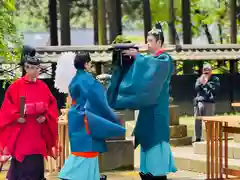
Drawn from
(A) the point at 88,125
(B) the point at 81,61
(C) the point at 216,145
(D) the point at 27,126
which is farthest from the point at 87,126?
(C) the point at 216,145

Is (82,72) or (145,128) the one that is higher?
(82,72)

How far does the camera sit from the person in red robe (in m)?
8.45

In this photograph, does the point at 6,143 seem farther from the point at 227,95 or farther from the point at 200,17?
the point at 200,17

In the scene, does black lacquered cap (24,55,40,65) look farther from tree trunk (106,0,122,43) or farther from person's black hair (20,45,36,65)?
tree trunk (106,0,122,43)

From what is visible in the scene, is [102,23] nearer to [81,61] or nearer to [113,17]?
[113,17]

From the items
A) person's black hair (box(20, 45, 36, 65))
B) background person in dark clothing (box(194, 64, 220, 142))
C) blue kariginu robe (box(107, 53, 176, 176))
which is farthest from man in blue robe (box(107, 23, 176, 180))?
background person in dark clothing (box(194, 64, 220, 142))

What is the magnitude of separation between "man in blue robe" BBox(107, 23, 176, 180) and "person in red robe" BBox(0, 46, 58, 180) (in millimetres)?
875

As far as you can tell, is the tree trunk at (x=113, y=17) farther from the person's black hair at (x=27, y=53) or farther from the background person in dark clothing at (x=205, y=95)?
the person's black hair at (x=27, y=53)

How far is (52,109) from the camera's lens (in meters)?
8.71

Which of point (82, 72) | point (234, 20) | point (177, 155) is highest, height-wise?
point (234, 20)

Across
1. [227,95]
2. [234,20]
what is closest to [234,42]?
[234,20]

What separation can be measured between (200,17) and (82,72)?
24.8 metres

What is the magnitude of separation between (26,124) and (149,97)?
1575 mm

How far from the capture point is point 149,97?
8078 millimetres
